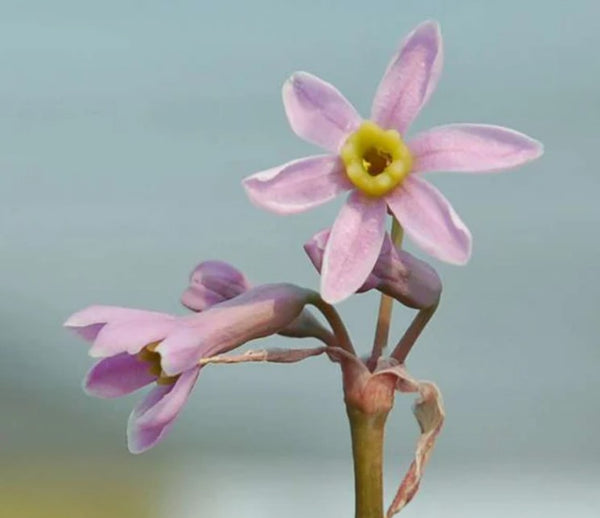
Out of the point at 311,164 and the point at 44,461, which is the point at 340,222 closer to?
the point at 311,164

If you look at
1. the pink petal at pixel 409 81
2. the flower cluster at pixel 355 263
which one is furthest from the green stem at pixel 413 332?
the pink petal at pixel 409 81

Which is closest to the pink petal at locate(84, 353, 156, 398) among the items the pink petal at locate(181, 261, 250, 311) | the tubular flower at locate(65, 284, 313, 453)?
the tubular flower at locate(65, 284, 313, 453)

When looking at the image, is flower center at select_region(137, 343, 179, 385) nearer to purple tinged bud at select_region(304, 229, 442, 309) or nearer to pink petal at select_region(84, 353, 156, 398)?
pink petal at select_region(84, 353, 156, 398)

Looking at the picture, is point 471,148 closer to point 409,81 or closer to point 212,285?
point 409,81

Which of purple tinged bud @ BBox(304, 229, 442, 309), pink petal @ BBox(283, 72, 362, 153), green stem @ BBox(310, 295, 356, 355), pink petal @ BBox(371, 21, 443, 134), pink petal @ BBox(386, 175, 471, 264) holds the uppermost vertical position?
pink petal @ BBox(371, 21, 443, 134)

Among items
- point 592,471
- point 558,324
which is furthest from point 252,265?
point 592,471

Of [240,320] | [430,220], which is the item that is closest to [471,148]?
[430,220]
